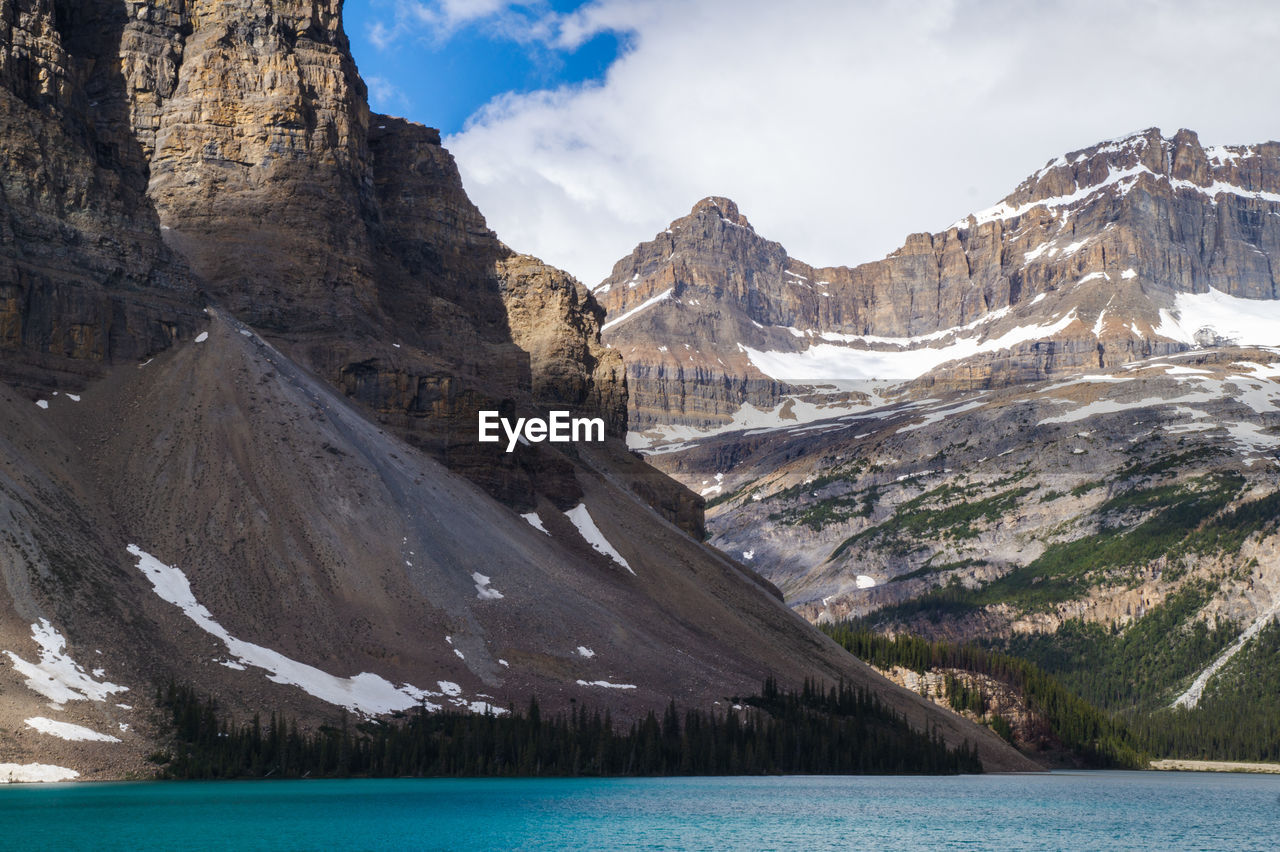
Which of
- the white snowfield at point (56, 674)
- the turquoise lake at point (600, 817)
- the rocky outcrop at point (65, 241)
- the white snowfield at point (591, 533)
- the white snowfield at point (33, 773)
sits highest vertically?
the rocky outcrop at point (65, 241)

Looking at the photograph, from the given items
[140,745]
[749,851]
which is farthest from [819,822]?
[140,745]

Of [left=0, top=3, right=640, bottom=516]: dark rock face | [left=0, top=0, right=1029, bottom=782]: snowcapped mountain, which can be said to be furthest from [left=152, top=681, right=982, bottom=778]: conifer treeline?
[left=0, top=3, right=640, bottom=516]: dark rock face

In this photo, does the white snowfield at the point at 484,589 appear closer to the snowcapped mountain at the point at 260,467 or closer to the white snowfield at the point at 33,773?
the snowcapped mountain at the point at 260,467

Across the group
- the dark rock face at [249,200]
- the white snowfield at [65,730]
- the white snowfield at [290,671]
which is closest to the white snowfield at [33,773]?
the white snowfield at [65,730]

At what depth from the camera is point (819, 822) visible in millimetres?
93688

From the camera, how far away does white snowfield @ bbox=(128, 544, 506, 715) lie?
114 m

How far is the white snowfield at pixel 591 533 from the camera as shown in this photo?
558 feet

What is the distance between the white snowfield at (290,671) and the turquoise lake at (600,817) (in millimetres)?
9405

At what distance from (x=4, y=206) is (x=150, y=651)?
187ft

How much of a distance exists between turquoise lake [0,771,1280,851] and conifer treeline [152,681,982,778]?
7.31 feet

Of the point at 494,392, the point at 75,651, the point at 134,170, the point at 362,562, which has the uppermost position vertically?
the point at 134,170

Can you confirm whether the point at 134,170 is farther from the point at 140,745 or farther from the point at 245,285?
the point at 140,745

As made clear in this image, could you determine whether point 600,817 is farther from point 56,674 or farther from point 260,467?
point 260,467

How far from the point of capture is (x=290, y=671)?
11475cm
